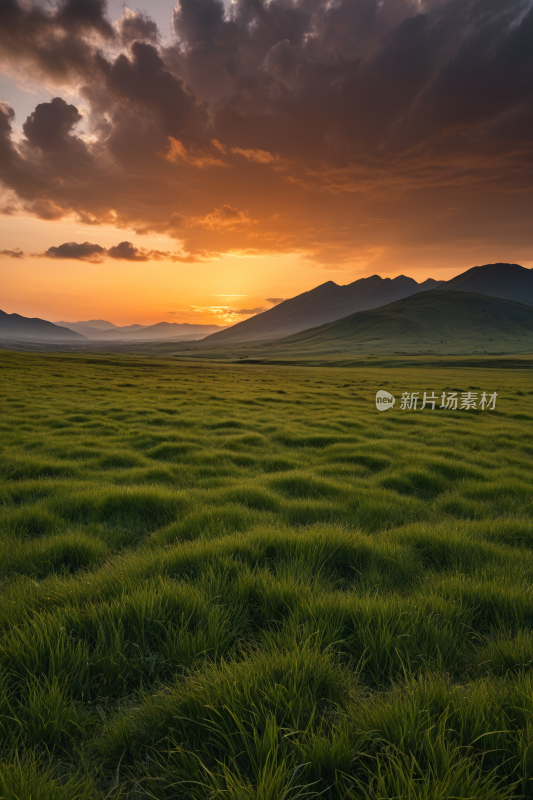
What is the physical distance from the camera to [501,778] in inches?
70.6

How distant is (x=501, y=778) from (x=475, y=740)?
17cm

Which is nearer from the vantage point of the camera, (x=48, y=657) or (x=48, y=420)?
(x=48, y=657)

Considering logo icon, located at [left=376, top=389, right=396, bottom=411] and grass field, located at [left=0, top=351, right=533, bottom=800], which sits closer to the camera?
grass field, located at [left=0, top=351, right=533, bottom=800]

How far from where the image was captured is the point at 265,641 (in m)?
2.79

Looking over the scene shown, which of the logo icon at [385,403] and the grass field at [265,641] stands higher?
the logo icon at [385,403]

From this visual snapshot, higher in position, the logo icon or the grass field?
the logo icon

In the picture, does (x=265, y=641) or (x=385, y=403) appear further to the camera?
(x=385, y=403)

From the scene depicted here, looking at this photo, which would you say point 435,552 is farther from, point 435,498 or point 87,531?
point 87,531

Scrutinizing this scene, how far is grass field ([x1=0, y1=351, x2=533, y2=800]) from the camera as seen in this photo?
186cm

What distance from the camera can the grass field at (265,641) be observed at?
186 centimetres

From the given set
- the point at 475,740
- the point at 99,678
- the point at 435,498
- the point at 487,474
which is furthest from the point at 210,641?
the point at 487,474

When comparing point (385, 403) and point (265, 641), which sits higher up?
point (385, 403)

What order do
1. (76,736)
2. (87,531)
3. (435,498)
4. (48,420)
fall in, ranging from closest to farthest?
(76,736)
(87,531)
(435,498)
(48,420)

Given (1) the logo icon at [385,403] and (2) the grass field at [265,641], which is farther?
(1) the logo icon at [385,403]
